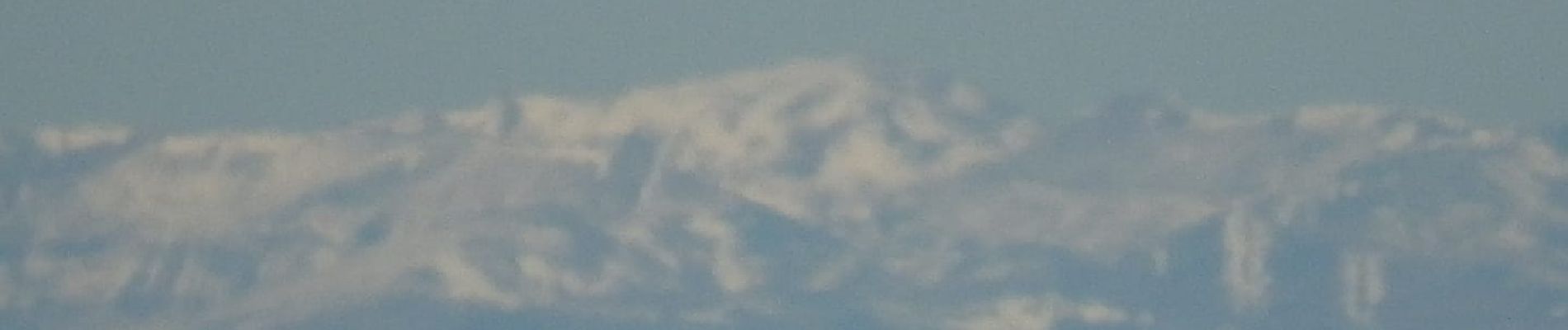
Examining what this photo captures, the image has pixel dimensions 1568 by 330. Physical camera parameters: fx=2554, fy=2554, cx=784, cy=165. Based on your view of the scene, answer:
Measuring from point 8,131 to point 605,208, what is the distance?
11860mm

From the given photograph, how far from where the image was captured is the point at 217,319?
4750 centimetres

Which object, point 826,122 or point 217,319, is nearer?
point 217,319

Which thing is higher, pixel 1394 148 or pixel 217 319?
pixel 1394 148

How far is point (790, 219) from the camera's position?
49.8 m

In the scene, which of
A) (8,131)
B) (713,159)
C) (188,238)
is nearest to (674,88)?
(713,159)

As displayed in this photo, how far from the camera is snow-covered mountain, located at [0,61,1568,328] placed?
4753 centimetres

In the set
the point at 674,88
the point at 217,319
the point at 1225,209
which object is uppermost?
the point at 674,88

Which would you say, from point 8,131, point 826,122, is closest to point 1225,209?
point 826,122

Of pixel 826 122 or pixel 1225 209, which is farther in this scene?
pixel 826 122

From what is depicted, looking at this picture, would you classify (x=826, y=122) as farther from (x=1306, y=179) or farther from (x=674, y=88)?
(x=1306, y=179)

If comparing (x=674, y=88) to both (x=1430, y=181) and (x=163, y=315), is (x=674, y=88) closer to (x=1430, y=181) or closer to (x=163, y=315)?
(x=163, y=315)

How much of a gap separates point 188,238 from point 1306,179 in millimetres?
21831

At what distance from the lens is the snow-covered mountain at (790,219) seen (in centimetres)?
4753

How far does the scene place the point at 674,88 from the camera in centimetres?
5153
